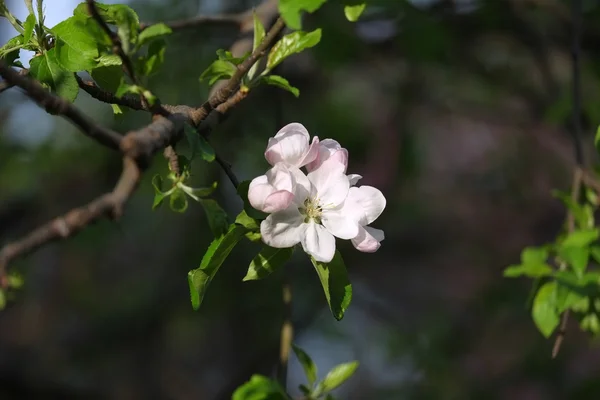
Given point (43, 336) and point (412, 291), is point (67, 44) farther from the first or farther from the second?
point (412, 291)

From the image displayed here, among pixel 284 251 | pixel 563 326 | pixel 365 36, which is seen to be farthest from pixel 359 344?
pixel 284 251

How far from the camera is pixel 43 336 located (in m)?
4.37

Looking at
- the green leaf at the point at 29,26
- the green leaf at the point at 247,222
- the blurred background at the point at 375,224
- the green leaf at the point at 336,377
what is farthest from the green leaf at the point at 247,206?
the blurred background at the point at 375,224

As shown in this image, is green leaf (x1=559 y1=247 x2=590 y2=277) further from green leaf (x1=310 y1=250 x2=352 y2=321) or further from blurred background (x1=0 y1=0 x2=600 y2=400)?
blurred background (x1=0 y1=0 x2=600 y2=400)

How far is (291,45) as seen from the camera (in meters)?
0.96

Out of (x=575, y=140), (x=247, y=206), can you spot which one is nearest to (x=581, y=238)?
(x=575, y=140)

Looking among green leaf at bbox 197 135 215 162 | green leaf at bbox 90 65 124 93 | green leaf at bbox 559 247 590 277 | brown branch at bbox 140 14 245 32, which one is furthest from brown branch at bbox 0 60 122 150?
green leaf at bbox 559 247 590 277

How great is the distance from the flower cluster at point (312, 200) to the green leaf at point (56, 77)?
269 millimetres

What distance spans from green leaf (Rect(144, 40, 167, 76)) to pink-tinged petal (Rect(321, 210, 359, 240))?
31cm

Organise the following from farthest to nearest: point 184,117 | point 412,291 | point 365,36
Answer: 1. point 412,291
2. point 365,36
3. point 184,117

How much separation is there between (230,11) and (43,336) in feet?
8.22

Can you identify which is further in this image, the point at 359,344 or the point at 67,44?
the point at 359,344

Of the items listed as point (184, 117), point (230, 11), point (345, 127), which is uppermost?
point (184, 117)

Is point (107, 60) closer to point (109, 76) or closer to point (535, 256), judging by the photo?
point (109, 76)
